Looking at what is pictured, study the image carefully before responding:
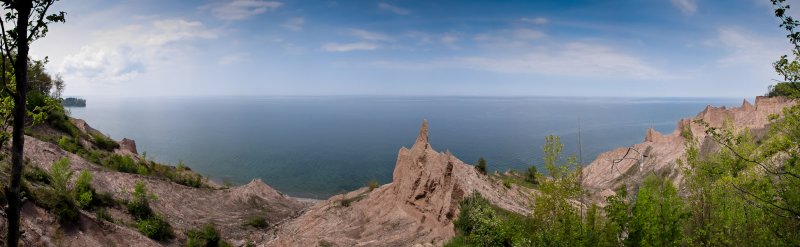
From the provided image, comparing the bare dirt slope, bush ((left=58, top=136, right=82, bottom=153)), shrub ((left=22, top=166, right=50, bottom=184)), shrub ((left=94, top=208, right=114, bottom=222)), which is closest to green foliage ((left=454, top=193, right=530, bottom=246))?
the bare dirt slope

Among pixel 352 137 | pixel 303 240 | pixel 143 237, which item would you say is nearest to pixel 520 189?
pixel 303 240

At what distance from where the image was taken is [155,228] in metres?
29.0

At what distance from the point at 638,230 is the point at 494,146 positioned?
12193 cm

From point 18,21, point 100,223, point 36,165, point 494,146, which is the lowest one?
point 494,146

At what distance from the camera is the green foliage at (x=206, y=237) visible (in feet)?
101

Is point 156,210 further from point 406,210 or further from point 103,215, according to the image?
point 406,210

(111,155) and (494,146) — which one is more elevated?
(111,155)

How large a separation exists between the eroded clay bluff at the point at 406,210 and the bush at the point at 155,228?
7.53 m

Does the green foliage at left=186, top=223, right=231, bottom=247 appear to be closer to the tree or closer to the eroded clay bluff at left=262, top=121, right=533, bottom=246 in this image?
the eroded clay bluff at left=262, top=121, right=533, bottom=246

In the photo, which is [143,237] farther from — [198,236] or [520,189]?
[520,189]

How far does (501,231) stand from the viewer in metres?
19.5

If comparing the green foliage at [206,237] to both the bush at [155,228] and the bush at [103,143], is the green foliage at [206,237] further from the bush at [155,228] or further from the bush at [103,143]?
the bush at [103,143]

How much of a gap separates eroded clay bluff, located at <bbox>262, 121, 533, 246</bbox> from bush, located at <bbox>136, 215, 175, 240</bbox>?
24.7 feet

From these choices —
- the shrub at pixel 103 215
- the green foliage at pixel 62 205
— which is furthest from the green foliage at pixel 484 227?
the shrub at pixel 103 215
